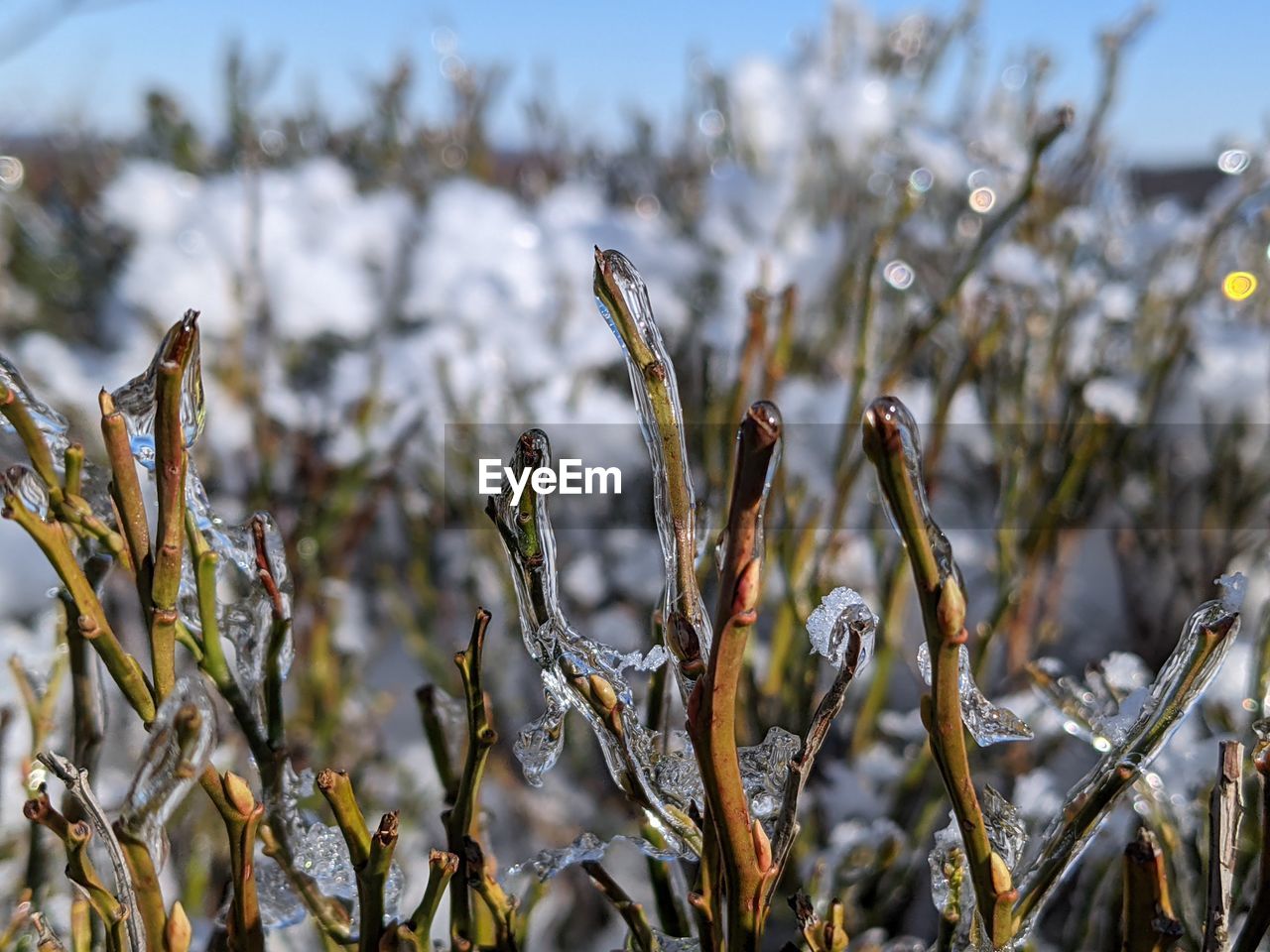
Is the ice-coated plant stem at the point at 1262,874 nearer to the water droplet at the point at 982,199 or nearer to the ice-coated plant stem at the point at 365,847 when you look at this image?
the ice-coated plant stem at the point at 365,847

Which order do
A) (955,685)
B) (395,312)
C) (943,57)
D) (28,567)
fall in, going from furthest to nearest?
(943,57), (395,312), (28,567), (955,685)

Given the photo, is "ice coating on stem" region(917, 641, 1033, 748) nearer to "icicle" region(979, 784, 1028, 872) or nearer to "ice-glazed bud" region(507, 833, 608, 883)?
"icicle" region(979, 784, 1028, 872)

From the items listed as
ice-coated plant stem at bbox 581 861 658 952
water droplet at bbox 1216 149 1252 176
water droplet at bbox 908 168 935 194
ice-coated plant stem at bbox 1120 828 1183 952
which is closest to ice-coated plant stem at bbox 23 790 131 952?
ice-coated plant stem at bbox 581 861 658 952

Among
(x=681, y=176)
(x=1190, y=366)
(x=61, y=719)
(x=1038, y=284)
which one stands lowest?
(x=61, y=719)

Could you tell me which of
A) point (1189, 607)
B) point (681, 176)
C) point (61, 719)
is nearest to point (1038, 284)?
point (1189, 607)

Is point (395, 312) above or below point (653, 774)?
above

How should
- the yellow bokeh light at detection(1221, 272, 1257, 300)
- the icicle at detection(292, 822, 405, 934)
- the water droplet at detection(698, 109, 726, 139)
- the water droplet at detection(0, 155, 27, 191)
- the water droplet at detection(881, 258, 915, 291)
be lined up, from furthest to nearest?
the water droplet at detection(698, 109, 726, 139) → the water droplet at detection(0, 155, 27, 191) → the water droplet at detection(881, 258, 915, 291) → the yellow bokeh light at detection(1221, 272, 1257, 300) → the icicle at detection(292, 822, 405, 934)

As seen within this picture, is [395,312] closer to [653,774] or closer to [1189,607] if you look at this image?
[1189,607]

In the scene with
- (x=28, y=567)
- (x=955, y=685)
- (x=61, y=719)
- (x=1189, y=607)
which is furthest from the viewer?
(x=1189, y=607)
